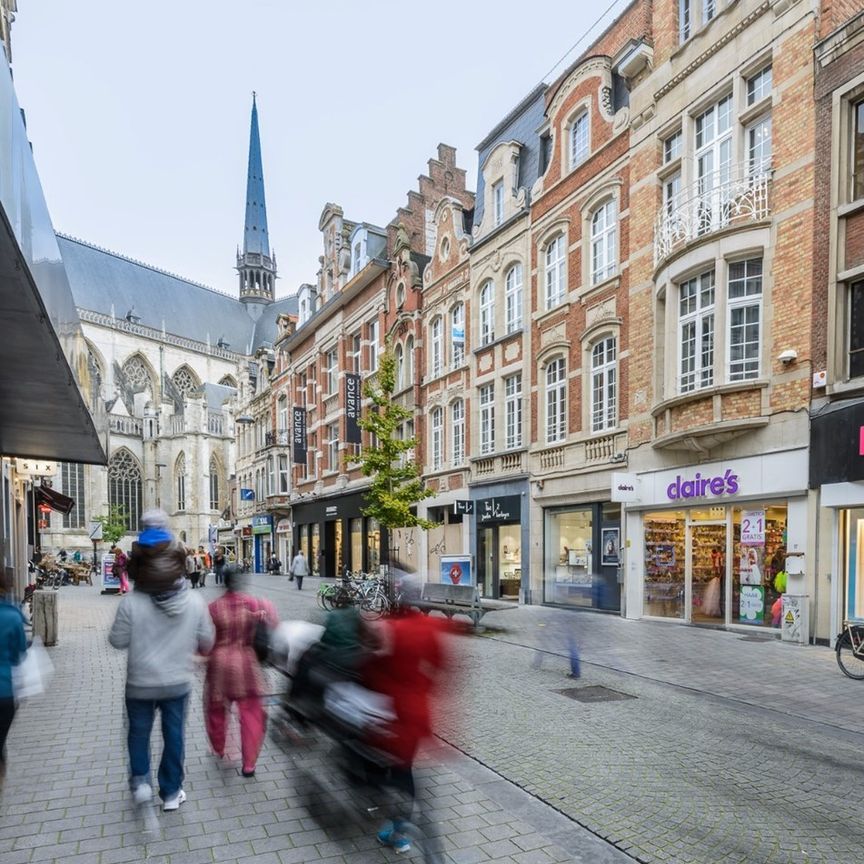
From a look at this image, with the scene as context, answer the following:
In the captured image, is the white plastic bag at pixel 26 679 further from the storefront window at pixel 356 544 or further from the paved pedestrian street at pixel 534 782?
the storefront window at pixel 356 544

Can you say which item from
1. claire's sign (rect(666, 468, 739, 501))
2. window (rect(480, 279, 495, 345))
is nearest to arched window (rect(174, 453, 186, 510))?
window (rect(480, 279, 495, 345))

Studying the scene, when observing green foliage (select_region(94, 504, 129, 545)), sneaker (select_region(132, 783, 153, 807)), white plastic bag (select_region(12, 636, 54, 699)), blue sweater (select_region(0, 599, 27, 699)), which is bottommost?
green foliage (select_region(94, 504, 129, 545))

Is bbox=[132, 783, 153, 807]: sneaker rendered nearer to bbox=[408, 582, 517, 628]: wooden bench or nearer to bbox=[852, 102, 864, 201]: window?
bbox=[408, 582, 517, 628]: wooden bench

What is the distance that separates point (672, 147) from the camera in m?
14.7

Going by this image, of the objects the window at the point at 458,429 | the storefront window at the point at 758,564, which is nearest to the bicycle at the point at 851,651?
the storefront window at the point at 758,564

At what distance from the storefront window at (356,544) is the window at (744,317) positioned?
19521 millimetres

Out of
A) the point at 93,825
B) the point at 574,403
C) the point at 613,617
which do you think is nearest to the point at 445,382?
the point at 574,403

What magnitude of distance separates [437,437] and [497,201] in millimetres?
8584

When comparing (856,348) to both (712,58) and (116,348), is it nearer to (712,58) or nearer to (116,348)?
(712,58)

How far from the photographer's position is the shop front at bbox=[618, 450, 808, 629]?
11.6 meters

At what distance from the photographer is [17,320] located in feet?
17.6

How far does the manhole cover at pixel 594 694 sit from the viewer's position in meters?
7.45

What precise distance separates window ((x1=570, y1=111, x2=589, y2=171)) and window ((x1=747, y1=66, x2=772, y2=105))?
485 cm

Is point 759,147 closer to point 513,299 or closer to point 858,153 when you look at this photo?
point 858,153
